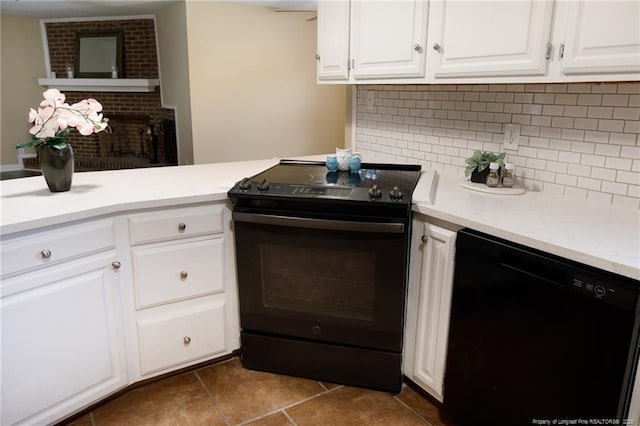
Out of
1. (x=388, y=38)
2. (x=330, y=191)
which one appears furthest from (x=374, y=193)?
(x=388, y=38)

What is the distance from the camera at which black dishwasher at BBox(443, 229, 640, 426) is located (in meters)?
1.21

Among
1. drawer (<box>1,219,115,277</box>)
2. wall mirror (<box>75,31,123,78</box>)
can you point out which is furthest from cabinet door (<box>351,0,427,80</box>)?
wall mirror (<box>75,31,123,78</box>)

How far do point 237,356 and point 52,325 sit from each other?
3.05 feet

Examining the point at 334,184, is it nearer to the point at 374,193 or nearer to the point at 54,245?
the point at 374,193

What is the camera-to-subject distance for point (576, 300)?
1279mm

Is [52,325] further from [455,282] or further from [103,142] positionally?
[103,142]

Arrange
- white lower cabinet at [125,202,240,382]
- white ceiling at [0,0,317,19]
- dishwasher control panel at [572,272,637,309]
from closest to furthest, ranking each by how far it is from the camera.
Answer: dishwasher control panel at [572,272,637,309] → white lower cabinet at [125,202,240,382] → white ceiling at [0,0,317,19]

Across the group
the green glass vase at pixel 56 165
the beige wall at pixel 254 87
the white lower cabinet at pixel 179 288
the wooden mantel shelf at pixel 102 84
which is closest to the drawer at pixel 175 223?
the white lower cabinet at pixel 179 288

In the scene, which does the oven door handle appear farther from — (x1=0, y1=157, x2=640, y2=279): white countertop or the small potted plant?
the small potted plant

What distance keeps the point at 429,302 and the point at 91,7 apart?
5.85 m

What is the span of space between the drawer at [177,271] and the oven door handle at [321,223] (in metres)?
0.22

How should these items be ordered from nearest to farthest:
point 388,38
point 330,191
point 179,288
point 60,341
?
point 60,341
point 330,191
point 179,288
point 388,38

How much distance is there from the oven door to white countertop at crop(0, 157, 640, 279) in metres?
0.22

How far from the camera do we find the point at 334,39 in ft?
8.23
